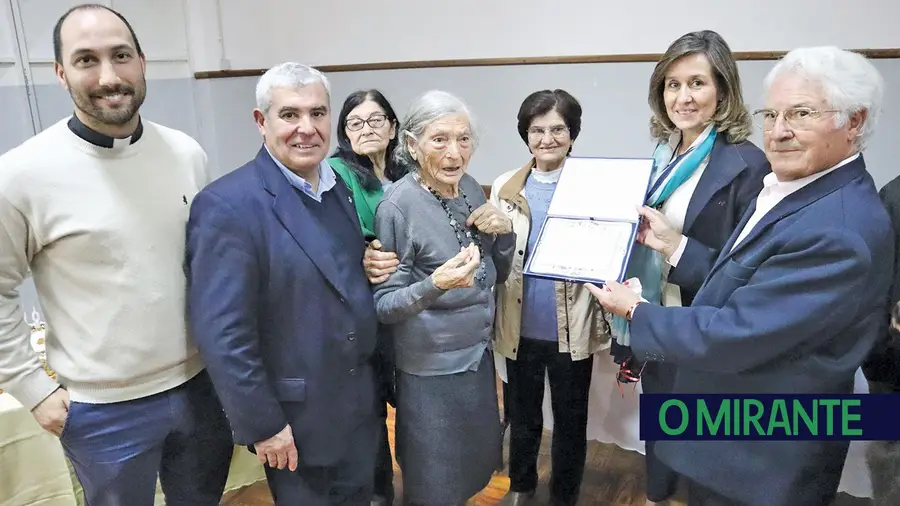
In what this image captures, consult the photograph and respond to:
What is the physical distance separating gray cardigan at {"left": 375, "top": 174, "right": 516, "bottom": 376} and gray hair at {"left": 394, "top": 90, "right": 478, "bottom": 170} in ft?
0.31

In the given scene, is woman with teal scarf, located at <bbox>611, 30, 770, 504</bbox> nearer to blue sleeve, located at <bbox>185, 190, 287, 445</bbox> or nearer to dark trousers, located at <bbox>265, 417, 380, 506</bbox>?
dark trousers, located at <bbox>265, 417, 380, 506</bbox>

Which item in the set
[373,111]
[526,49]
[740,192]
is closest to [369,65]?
[526,49]

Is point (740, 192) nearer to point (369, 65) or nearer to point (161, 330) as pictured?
point (161, 330)

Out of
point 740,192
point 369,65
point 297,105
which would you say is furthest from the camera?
point 369,65

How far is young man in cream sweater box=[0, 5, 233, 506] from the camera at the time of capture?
135 centimetres

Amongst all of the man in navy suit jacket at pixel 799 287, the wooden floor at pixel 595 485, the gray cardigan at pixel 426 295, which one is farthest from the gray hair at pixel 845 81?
the wooden floor at pixel 595 485

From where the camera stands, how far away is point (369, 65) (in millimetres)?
4523

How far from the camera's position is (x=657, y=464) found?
6.61ft

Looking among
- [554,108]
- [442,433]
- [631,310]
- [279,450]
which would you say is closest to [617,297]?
[631,310]

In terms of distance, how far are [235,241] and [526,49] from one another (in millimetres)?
3097

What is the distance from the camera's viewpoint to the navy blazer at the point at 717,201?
1646 millimetres

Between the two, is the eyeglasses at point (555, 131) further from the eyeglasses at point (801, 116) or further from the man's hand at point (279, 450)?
the man's hand at point (279, 450)

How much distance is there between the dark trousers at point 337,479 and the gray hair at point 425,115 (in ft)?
2.50

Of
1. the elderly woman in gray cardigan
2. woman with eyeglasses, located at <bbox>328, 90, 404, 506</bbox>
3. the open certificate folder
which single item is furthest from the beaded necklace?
woman with eyeglasses, located at <bbox>328, 90, 404, 506</bbox>
